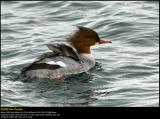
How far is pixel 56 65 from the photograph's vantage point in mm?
11359

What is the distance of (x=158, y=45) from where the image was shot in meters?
13.6

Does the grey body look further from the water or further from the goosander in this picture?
the water

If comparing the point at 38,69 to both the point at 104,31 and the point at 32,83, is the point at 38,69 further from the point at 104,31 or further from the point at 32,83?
the point at 104,31

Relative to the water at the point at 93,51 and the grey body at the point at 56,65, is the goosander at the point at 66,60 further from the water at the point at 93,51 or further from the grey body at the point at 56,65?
the water at the point at 93,51

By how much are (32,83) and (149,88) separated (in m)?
1.97

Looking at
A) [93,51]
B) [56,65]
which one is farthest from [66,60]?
[93,51]

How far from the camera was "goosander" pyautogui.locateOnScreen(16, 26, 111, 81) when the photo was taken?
1111cm

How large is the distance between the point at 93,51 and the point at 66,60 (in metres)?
2.14

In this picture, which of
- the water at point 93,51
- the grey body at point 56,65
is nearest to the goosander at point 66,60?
the grey body at point 56,65

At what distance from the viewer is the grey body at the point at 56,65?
36.3ft

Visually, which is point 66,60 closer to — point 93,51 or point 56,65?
point 56,65

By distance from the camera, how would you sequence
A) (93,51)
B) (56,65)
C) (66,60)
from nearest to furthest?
1. (56,65)
2. (66,60)
3. (93,51)

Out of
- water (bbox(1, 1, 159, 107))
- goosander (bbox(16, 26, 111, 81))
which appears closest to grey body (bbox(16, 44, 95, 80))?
goosander (bbox(16, 26, 111, 81))

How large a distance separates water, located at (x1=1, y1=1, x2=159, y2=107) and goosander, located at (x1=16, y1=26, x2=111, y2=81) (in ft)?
0.52
